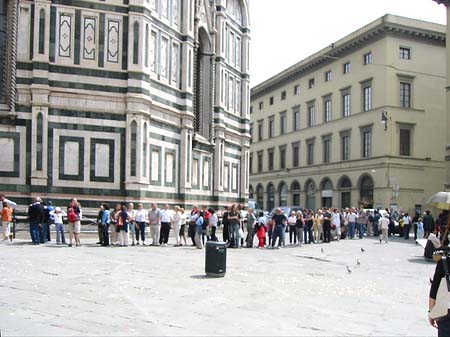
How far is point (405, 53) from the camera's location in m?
51.5

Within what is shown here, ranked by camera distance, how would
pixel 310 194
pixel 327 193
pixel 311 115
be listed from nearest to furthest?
pixel 327 193 → pixel 310 194 → pixel 311 115

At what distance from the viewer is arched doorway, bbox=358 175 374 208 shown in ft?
171

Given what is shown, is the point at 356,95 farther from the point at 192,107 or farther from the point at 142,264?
the point at 142,264

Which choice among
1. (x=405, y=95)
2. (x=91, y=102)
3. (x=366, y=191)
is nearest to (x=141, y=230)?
(x=91, y=102)

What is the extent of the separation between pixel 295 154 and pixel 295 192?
4285 millimetres

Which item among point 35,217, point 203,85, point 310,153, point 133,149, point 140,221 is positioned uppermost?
point 203,85

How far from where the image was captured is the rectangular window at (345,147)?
56.6 meters

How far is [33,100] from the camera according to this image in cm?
2533

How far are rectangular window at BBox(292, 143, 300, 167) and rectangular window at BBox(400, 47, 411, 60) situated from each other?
18.0 m

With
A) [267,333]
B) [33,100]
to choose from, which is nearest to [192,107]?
[33,100]

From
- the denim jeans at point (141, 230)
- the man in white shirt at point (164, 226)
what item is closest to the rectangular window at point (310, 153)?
the man in white shirt at point (164, 226)

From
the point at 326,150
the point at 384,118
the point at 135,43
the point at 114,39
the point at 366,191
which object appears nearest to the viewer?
the point at 114,39

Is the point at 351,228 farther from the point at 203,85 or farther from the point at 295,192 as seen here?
the point at 295,192

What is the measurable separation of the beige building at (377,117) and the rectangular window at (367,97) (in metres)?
0.09
